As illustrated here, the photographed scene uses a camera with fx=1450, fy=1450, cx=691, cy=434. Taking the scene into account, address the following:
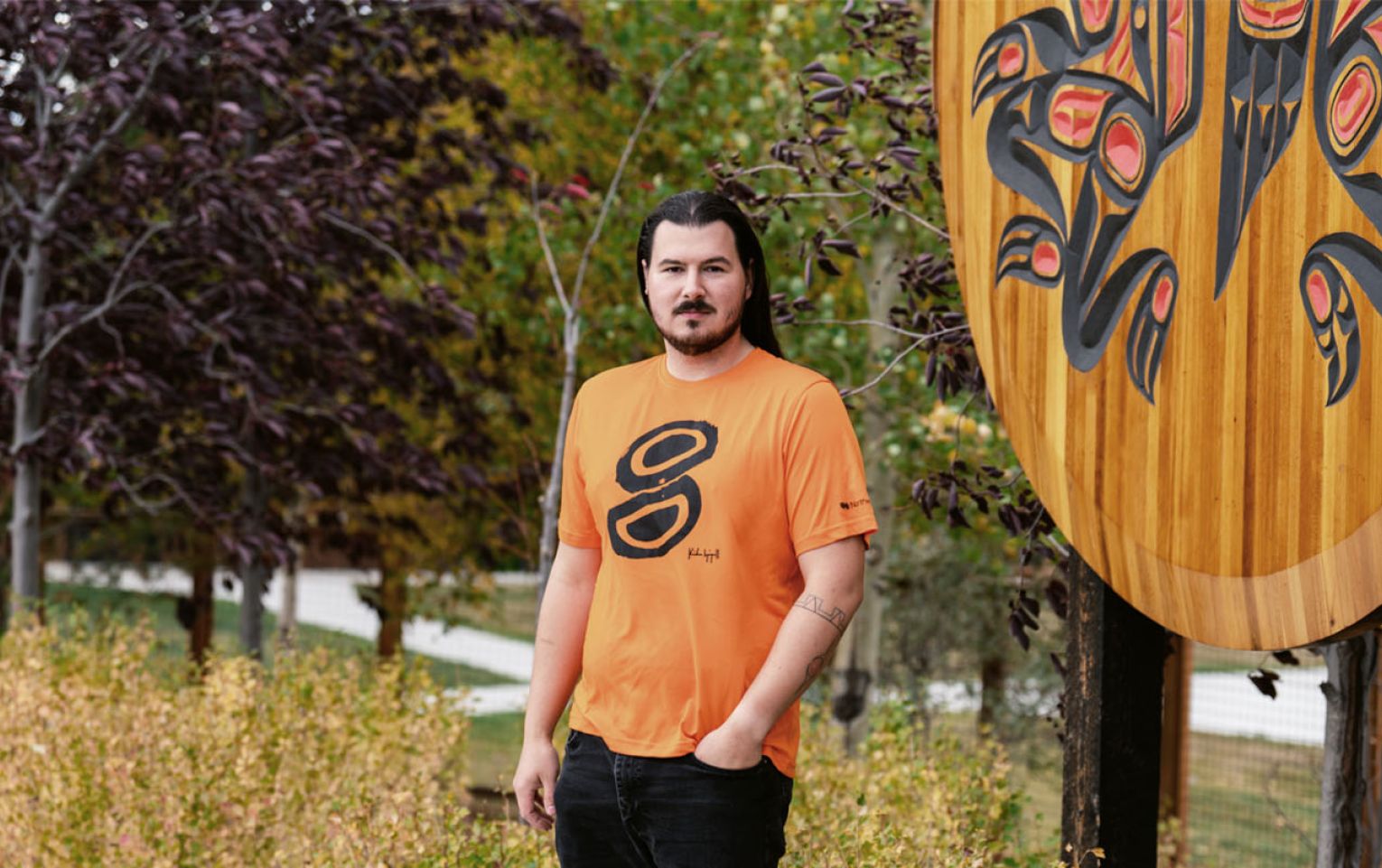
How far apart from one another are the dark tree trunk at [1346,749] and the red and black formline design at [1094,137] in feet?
3.83

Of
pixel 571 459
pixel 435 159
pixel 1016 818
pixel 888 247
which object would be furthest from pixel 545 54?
pixel 571 459

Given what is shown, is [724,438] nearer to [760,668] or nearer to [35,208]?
[760,668]

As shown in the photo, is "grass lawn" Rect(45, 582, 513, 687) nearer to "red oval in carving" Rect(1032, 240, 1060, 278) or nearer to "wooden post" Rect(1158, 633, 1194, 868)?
"wooden post" Rect(1158, 633, 1194, 868)

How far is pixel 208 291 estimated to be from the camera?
5926 mm

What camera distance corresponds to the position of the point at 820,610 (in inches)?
80.0

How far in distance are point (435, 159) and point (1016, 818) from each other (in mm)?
4383

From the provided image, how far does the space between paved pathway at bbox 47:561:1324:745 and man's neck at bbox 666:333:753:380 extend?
6.37 feet

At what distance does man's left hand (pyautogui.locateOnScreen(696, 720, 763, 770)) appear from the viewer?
6.52 feet

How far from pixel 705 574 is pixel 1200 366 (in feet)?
2.69

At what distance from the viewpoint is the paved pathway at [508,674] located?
6.64 metres

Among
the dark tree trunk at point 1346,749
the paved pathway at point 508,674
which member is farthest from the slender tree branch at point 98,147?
the dark tree trunk at point 1346,749

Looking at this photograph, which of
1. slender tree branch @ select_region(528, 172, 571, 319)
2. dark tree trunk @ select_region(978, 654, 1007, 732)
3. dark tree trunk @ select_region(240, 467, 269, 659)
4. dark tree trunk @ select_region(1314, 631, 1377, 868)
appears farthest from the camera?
dark tree trunk @ select_region(978, 654, 1007, 732)
